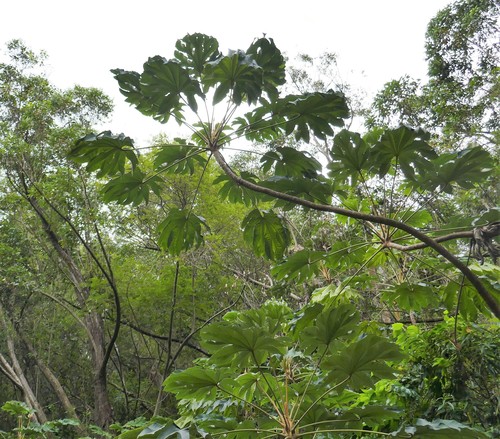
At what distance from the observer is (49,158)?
8.02m

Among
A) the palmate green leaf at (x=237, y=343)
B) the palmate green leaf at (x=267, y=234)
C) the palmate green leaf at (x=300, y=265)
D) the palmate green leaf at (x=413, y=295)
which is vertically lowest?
the palmate green leaf at (x=237, y=343)

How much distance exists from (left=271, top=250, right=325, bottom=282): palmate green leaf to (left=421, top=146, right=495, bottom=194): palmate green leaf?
0.52 m

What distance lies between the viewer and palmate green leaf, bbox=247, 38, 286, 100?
1704 mm

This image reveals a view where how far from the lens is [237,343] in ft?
5.12

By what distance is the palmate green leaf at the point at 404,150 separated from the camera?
4.77ft

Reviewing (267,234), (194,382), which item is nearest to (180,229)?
(267,234)

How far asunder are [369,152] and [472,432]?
97 centimetres

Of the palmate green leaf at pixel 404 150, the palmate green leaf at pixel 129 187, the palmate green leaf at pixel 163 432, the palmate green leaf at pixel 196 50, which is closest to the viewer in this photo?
the palmate green leaf at pixel 163 432

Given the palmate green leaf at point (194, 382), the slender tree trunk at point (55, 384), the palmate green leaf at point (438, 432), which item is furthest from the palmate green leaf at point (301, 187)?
the slender tree trunk at point (55, 384)

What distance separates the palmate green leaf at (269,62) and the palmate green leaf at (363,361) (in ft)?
3.35

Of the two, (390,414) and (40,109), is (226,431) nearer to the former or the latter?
(390,414)

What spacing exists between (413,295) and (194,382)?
0.99 m

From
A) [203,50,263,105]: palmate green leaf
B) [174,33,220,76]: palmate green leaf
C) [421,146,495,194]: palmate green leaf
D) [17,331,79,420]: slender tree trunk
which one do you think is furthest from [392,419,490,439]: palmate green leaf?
[17,331,79,420]: slender tree trunk

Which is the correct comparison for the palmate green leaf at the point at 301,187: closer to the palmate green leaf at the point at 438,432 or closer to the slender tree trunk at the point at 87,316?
the palmate green leaf at the point at 438,432
